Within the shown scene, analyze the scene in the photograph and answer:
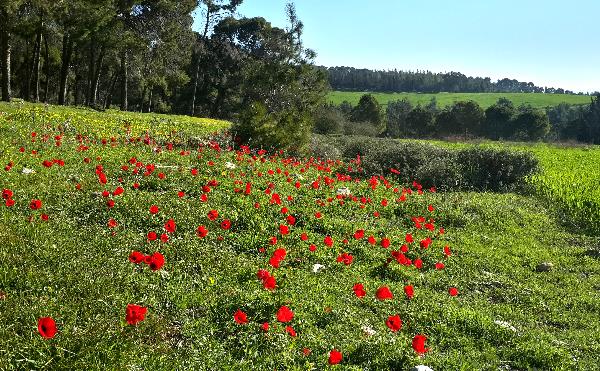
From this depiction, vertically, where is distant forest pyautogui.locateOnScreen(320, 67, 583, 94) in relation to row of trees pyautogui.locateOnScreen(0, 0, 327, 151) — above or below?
above

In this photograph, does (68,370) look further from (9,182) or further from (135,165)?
(135,165)

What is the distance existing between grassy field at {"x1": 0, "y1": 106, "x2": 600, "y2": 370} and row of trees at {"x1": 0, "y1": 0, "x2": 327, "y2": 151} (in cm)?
914

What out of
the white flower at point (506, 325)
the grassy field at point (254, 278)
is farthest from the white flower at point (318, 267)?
the white flower at point (506, 325)

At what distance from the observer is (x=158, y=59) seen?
40.2 m

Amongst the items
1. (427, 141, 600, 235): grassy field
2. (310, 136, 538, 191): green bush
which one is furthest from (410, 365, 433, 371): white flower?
(310, 136, 538, 191): green bush

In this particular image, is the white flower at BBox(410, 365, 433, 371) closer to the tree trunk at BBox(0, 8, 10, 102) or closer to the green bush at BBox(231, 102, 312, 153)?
the green bush at BBox(231, 102, 312, 153)

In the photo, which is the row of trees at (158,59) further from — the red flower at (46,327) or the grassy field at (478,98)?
the grassy field at (478,98)

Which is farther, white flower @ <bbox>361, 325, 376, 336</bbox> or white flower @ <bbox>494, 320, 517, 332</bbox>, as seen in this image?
white flower @ <bbox>494, 320, 517, 332</bbox>

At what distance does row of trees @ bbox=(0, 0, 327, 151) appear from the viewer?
2930cm

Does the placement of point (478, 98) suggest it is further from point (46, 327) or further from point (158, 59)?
point (46, 327)

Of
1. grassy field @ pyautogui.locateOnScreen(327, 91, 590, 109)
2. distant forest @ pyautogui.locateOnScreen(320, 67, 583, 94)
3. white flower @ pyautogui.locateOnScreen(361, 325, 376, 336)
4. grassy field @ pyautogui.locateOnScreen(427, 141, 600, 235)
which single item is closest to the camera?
white flower @ pyautogui.locateOnScreen(361, 325, 376, 336)

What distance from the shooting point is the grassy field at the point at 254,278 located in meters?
4.75

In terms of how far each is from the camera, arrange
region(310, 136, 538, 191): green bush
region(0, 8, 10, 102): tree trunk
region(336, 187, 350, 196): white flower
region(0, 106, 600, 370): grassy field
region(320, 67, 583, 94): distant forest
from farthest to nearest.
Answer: region(320, 67, 583, 94): distant forest → region(0, 8, 10, 102): tree trunk → region(310, 136, 538, 191): green bush → region(336, 187, 350, 196): white flower → region(0, 106, 600, 370): grassy field

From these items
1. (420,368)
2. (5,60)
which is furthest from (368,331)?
(5,60)
